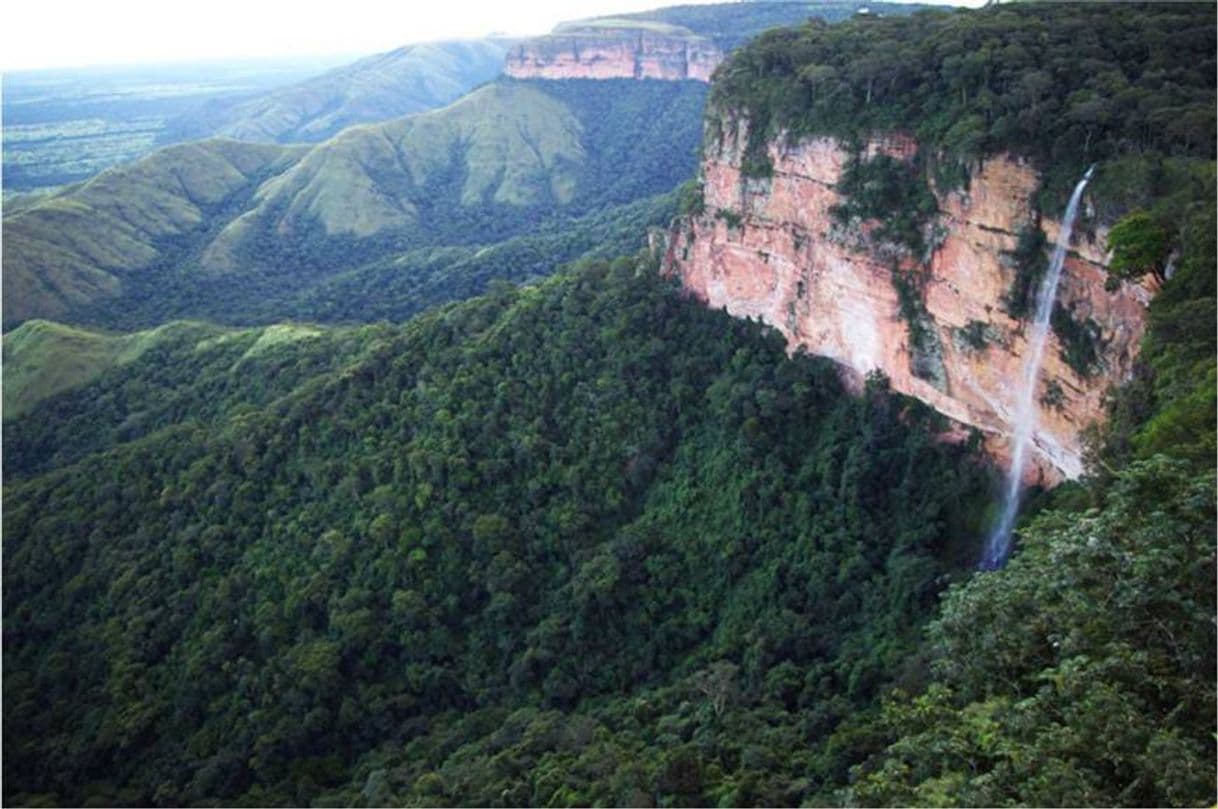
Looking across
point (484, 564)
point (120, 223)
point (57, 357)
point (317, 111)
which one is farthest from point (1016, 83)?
point (317, 111)

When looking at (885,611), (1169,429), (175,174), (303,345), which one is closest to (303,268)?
(175,174)

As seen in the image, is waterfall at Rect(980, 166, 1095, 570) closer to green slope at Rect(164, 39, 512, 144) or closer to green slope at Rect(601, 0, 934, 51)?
green slope at Rect(601, 0, 934, 51)

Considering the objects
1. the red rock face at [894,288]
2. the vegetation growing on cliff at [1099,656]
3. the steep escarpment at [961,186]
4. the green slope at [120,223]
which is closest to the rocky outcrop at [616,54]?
the green slope at [120,223]

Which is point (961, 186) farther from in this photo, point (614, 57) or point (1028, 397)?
point (614, 57)

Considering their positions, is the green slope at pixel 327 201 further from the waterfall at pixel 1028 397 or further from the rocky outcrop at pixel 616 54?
the waterfall at pixel 1028 397

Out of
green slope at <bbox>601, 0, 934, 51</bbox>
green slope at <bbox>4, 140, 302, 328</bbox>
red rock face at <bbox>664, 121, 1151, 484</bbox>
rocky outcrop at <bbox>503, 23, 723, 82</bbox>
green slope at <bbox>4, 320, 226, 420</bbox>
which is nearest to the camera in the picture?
red rock face at <bbox>664, 121, 1151, 484</bbox>

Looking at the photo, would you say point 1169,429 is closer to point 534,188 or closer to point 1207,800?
point 1207,800

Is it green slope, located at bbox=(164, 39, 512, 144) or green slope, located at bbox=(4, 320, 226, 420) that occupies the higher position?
green slope, located at bbox=(164, 39, 512, 144)

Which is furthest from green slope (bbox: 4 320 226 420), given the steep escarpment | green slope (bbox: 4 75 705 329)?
the steep escarpment
